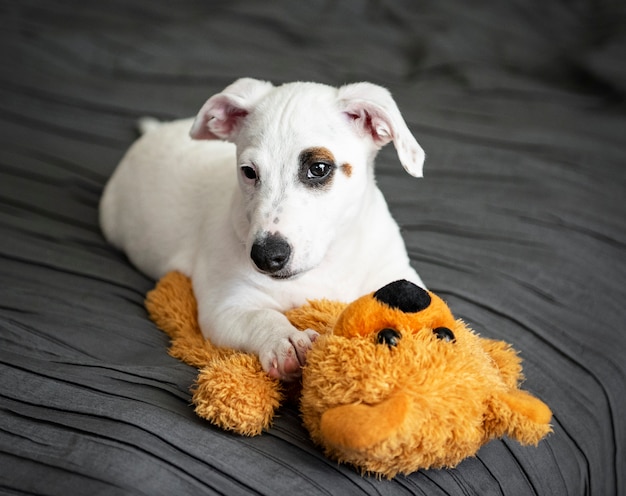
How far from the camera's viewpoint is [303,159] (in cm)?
189

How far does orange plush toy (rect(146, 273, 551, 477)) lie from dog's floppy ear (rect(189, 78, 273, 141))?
0.78 metres

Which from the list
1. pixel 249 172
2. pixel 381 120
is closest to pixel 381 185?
pixel 381 120

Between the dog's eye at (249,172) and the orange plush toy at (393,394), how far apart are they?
52cm

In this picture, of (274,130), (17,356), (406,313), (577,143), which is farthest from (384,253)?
(577,143)

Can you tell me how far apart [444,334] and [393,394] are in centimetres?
20

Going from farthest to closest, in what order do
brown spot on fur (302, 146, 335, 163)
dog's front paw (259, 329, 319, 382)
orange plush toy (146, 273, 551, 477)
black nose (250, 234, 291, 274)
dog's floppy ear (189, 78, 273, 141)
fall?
dog's floppy ear (189, 78, 273, 141), brown spot on fur (302, 146, 335, 163), black nose (250, 234, 291, 274), dog's front paw (259, 329, 319, 382), orange plush toy (146, 273, 551, 477)

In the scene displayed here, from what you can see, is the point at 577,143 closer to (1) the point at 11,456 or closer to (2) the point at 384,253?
(2) the point at 384,253

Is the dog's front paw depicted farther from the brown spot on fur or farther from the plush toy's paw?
the brown spot on fur

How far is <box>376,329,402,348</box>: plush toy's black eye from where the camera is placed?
1.45m

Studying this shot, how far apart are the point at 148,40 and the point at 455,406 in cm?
311

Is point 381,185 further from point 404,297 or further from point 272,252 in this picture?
point 404,297

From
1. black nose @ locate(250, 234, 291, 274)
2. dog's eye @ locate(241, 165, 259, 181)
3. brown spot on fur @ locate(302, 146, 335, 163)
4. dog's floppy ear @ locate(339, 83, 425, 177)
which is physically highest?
dog's floppy ear @ locate(339, 83, 425, 177)

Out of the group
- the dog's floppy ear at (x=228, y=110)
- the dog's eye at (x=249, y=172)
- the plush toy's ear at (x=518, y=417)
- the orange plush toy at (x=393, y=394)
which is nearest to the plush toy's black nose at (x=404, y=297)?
the orange plush toy at (x=393, y=394)

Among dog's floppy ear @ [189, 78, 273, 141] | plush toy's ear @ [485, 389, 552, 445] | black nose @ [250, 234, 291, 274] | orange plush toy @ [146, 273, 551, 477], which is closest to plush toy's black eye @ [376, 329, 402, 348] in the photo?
orange plush toy @ [146, 273, 551, 477]
